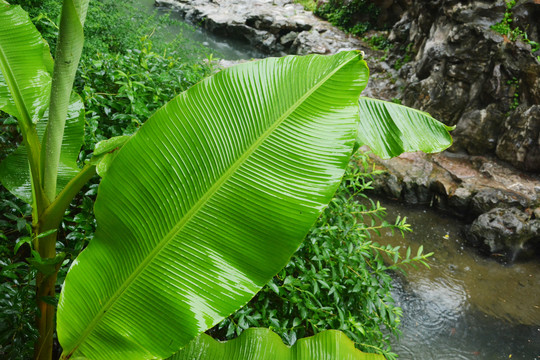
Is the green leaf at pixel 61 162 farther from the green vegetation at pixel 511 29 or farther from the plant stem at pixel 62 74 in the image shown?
the green vegetation at pixel 511 29

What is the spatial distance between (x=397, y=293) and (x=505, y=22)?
6196 millimetres

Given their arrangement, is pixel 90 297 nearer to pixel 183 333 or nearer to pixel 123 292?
pixel 123 292

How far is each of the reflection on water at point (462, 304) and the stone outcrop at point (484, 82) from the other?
7.59 ft

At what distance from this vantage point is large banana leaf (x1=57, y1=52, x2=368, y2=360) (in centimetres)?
116

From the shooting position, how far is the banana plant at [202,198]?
3.82ft

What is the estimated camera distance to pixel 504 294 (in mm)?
4977

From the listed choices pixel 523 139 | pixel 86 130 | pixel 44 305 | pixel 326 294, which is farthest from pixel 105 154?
pixel 523 139

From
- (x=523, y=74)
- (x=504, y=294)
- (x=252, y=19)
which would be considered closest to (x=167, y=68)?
(x=504, y=294)

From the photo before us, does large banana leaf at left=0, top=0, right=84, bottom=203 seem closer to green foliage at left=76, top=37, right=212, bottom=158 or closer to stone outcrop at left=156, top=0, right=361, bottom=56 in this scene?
green foliage at left=76, top=37, right=212, bottom=158

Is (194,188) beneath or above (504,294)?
above

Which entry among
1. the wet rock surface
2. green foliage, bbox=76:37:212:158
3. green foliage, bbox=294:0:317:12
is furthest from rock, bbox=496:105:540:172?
green foliage, bbox=294:0:317:12

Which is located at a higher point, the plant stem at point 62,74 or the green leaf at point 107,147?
the plant stem at point 62,74

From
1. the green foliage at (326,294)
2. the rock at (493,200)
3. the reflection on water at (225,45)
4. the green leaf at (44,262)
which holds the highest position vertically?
the green leaf at (44,262)

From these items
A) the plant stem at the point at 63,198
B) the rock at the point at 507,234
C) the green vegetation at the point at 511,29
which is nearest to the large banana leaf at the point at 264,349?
the plant stem at the point at 63,198
